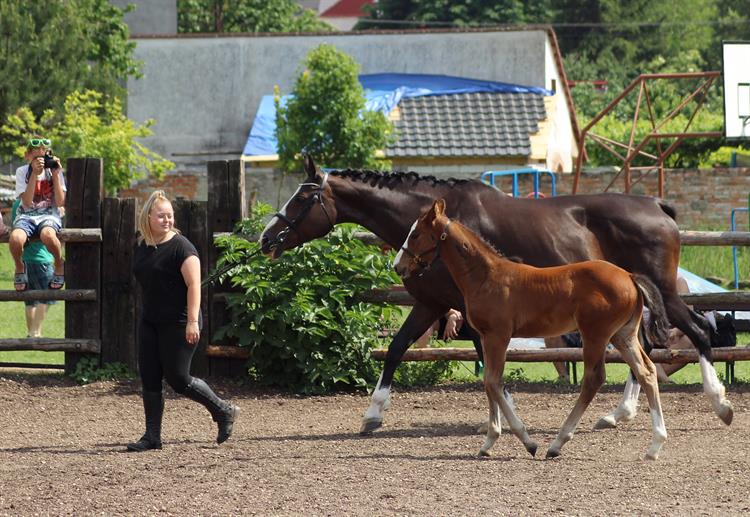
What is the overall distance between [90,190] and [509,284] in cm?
517

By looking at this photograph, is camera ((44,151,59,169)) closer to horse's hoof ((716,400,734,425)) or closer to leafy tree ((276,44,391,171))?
horse's hoof ((716,400,734,425))

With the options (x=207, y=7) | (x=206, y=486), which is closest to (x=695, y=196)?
(x=206, y=486)

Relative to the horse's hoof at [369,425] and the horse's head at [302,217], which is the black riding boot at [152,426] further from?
the horse's head at [302,217]

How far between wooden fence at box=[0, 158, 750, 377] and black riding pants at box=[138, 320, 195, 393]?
9.94 ft

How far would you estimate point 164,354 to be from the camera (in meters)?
8.23

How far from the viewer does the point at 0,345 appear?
11.6m

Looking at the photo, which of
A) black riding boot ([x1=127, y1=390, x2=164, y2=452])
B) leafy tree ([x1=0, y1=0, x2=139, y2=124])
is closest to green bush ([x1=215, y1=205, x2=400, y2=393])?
black riding boot ([x1=127, y1=390, x2=164, y2=452])

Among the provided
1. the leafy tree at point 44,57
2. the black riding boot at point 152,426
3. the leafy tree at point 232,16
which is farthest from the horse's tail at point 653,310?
the leafy tree at point 232,16

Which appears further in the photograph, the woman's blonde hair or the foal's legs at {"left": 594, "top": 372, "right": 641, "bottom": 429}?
the foal's legs at {"left": 594, "top": 372, "right": 641, "bottom": 429}

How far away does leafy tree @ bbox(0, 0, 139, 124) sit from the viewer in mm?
30188

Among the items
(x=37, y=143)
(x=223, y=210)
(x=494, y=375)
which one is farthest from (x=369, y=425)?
(x=37, y=143)

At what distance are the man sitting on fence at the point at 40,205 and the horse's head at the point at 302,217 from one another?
2.76m

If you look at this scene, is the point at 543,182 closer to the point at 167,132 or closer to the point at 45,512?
the point at 167,132

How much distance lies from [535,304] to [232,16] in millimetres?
56715
